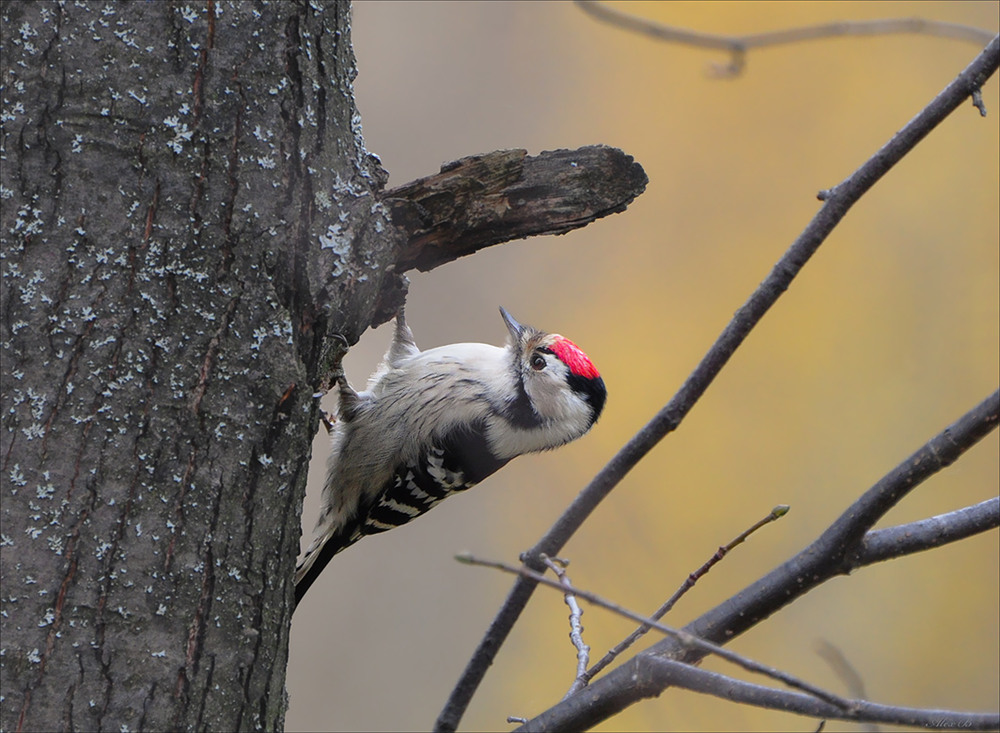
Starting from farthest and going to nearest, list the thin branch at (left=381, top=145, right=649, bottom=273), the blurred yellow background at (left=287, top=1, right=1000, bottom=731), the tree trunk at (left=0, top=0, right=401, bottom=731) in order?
the blurred yellow background at (left=287, top=1, right=1000, bottom=731) < the thin branch at (left=381, top=145, right=649, bottom=273) < the tree trunk at (left=0, top=0, right=401, bottom=731)

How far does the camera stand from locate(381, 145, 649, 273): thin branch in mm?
1636

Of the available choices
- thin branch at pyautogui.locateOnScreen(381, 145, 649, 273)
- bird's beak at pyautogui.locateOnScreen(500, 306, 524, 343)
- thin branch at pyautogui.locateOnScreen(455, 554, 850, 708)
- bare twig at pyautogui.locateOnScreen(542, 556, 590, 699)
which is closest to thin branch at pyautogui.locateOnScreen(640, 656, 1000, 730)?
thin branch at pyautogui.locateOnScreen(455, 554, 850, 708)

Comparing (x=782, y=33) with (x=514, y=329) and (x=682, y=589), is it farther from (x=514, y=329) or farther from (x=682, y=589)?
(x=514, y=329)

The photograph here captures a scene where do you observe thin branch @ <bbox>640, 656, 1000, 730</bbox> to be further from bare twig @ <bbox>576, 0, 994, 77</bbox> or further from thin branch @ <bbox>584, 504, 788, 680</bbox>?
bare twig @ <bbox>576, 0, 994, 77</bbox>

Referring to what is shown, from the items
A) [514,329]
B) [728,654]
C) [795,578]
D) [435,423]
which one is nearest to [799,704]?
[728,654]

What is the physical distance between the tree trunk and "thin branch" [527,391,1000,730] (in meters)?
0.45

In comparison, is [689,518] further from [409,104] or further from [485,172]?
[485,172]

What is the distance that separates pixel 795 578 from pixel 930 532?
0.59ft

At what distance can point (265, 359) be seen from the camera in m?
1.37

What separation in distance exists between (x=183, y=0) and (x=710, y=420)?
3.62m

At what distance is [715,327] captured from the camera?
15.0 feet

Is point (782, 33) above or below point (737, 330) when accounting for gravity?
above

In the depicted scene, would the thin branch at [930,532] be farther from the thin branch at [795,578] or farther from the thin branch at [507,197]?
the thin branch at [507,197]

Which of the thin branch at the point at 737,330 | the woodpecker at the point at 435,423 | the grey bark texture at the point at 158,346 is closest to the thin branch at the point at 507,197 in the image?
the grey bark texture at the point at 158,346
